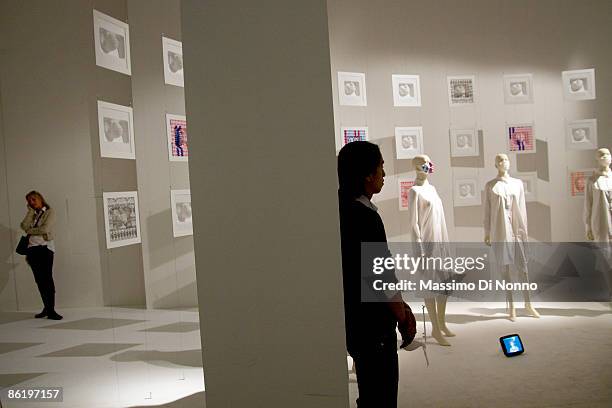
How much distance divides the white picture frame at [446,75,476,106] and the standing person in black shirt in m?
2.67

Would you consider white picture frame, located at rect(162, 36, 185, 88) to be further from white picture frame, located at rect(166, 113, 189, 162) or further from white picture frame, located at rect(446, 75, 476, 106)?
white picture frame, located at rect(446, 75, 476, 106)

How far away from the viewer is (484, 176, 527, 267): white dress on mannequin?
4.28 m

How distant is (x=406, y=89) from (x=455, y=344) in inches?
84.5

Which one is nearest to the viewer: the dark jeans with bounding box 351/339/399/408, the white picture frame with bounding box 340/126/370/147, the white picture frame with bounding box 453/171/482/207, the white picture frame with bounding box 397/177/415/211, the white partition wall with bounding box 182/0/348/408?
the white partition wall with bounding box 182/0/348/408

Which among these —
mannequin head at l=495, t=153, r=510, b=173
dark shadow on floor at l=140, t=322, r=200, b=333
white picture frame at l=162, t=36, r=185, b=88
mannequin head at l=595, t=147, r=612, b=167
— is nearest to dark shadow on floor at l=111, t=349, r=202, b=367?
dark shadow on floor at l=140, t=322, r=200, b=333

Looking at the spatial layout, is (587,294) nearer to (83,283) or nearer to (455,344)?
(455,344)

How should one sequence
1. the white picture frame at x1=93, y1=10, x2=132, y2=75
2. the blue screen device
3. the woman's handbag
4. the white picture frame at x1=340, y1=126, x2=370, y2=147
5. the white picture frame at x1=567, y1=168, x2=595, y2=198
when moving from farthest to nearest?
the white picture frame at x1=340, y1=126, x2=370, y2=147 → the white picture frame at x1=567, y1=168, x2=595, y2=198 → the blue screen device → the woman's handbag → the white picture frame at x1=93, y1=10, x2=132, y2=75

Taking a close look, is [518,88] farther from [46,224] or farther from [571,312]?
[46,224]

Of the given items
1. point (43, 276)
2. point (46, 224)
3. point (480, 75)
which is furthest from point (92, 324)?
point (480, 75)

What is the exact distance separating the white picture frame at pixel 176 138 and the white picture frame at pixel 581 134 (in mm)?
3067

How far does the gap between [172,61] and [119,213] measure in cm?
89

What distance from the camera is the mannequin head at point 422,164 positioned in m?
4.35

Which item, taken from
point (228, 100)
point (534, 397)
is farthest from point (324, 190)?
point (534, 397)

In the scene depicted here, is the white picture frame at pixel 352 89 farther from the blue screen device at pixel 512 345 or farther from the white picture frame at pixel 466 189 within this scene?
the blue screen device at pixel 512 345
